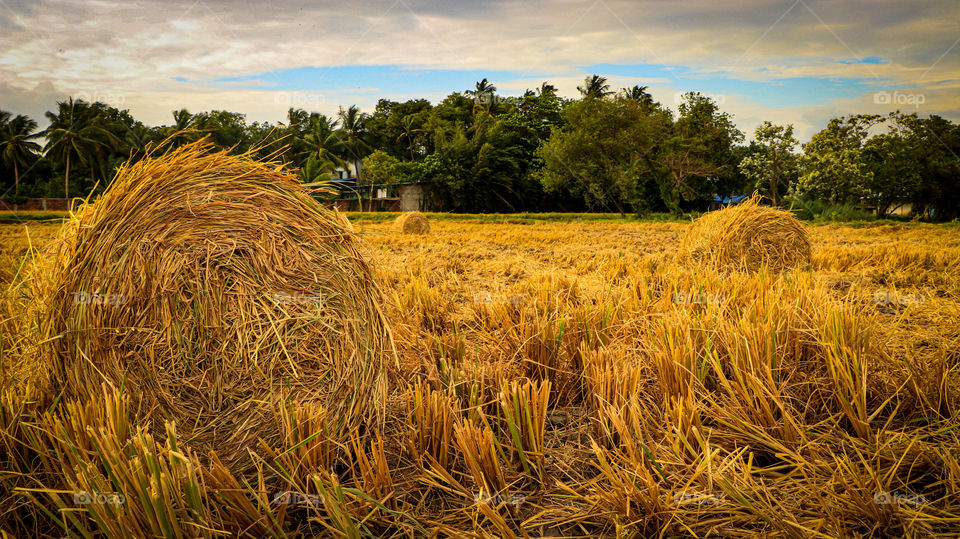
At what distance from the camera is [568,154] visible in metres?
32.0

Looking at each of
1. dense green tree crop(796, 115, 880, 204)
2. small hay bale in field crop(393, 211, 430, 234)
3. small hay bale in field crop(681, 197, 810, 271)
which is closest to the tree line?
dense green tree crop(796, 115, 880, 204)

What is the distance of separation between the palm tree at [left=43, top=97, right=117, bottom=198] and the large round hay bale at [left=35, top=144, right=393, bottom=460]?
2023 inches

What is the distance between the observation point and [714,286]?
4.77m

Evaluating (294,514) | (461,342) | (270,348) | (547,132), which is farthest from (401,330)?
(547,132)

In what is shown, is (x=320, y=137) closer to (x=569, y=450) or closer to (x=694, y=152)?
(x=694, y=152)

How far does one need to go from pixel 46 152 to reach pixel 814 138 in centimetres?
6050

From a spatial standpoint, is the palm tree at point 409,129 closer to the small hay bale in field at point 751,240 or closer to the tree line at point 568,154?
the tree line at point 568,154

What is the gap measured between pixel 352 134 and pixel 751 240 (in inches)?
2064

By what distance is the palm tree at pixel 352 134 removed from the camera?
53.8m

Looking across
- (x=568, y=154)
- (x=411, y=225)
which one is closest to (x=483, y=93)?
(x=568, y=154)

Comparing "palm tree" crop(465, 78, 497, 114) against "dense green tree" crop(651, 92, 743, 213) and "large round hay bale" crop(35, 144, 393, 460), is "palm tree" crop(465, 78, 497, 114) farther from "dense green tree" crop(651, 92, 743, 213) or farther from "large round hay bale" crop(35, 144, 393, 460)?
"large round hay bale" crop(35, 144, 393, 460)

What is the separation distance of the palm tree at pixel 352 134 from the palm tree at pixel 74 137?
800 inches

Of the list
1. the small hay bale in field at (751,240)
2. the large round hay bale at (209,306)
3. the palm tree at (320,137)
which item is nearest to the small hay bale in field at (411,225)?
the small hay bale in field at (751,240)

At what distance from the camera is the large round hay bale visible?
2.40 meters
